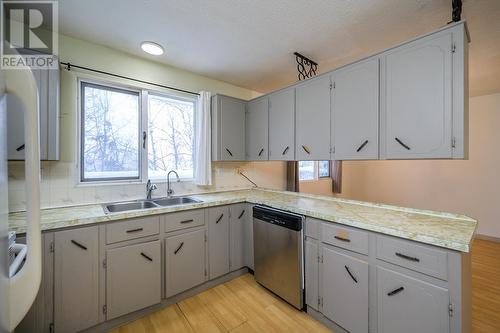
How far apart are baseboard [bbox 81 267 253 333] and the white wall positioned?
12.5ft

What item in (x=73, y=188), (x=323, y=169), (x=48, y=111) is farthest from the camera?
(x=323, y=169)

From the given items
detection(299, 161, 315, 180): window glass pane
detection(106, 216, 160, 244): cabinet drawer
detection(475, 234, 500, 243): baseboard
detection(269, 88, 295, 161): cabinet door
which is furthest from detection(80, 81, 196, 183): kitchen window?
detection(475, 234, 500, 243): baseboard

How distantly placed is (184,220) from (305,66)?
226cm

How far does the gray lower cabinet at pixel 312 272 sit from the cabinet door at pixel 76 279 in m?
1.69

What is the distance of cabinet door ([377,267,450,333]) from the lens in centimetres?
115

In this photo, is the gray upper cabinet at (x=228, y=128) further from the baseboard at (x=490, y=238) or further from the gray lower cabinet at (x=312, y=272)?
the baseboard at (x=490, y=238)

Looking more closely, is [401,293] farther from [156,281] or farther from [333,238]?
[156,281]

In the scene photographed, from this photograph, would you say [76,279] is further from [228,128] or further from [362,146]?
[362,146]

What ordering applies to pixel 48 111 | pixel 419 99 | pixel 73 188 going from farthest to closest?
pixel 73 188
pixel 48 111
pixel 419 99

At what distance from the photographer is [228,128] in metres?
2.85

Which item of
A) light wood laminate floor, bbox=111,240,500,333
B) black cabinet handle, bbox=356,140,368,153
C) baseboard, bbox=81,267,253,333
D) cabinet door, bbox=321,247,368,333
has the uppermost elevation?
black cabinet handle, bbox=356,140,368,153

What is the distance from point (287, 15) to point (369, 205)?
1.82m

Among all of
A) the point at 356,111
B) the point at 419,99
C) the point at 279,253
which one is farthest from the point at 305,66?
the point at 279,253

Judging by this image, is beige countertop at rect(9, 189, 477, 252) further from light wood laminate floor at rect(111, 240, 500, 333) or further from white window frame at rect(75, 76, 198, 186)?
light wood laminate floor at rect(111, 240, 500, 333)
